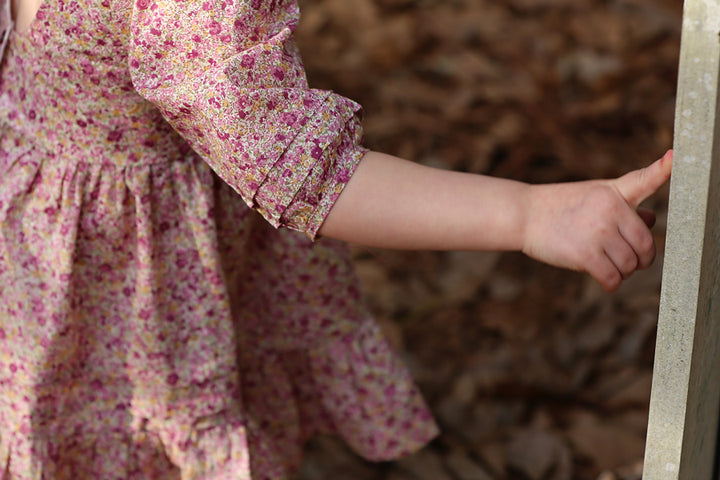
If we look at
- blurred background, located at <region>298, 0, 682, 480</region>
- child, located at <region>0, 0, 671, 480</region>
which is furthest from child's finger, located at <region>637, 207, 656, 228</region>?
blurred background, located at <region>298, 0, 682, 480</region>

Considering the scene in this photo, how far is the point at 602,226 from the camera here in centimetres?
73

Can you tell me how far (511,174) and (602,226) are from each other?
1416 millimetres

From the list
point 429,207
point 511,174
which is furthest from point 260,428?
point 511,174

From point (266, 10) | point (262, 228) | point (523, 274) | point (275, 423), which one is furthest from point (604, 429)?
point (266, 10)

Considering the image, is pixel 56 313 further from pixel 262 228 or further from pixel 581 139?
pixel 581 139

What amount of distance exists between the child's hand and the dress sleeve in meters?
0.17

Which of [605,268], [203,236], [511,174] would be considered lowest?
[511,174]

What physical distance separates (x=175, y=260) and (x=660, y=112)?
1672mm

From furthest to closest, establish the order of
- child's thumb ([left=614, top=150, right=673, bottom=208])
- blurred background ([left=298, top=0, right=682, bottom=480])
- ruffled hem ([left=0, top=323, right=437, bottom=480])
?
blurred background ([left=298, top=0, right=682, bottom=480]) → ruffled hem ([left=0, top=323, right=437, bottom=480]) → child's thumb ([left=614, top=150, right=673, bottom=208])

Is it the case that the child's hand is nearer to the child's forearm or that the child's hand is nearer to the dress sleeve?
the child's forearm

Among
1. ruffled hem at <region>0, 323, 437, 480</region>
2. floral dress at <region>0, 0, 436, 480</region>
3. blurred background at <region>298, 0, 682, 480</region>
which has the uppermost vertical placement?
floral dress at <region>0, 0, 436, 480</region>

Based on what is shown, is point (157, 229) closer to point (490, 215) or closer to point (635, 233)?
point (490, 215)

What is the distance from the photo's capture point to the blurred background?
157cm

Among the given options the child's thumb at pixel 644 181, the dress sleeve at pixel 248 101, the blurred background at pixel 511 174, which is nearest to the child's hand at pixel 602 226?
the child's thumb at pixel 644 181
